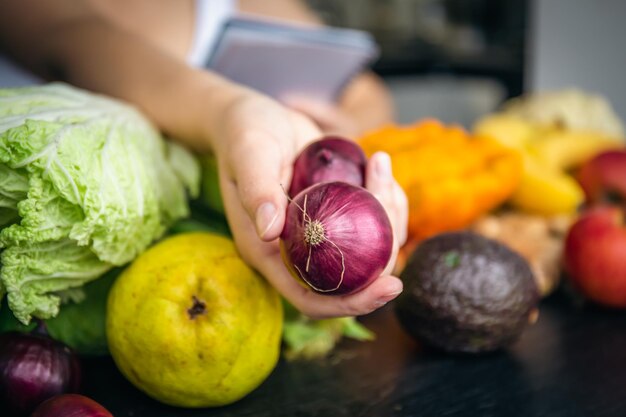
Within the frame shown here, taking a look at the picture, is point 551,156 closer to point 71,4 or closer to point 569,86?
point 71,4

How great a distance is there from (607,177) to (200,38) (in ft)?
2.54

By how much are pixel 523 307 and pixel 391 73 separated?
276cm

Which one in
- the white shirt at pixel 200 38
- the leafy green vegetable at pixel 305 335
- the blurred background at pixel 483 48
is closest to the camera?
the leafy green vegetable at pixel 305 335

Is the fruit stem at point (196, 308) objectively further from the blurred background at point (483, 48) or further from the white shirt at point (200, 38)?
the blurred background at point (483, 48)

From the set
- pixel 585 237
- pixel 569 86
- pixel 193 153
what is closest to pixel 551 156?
pixel 585 237

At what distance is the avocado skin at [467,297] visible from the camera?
602mm

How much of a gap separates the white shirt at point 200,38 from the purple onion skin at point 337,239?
77 centimetres

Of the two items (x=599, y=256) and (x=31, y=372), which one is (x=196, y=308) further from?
(x=599, y=256)

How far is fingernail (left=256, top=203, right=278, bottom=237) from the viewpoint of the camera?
1.38ft

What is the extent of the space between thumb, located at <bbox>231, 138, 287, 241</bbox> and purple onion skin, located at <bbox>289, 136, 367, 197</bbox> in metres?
0.02

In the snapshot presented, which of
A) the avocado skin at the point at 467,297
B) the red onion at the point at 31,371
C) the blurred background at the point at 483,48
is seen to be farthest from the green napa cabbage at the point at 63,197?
the blurred background at the point at 483,48

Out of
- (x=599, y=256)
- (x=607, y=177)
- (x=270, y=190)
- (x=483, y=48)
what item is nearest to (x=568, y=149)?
(x=607, y=177)

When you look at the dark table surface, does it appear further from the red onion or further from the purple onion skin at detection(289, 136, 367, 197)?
the purple onion skin at detection(289, 136, 367, 197)

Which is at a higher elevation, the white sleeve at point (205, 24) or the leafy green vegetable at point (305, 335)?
the white sleeve at point (205, 24)
